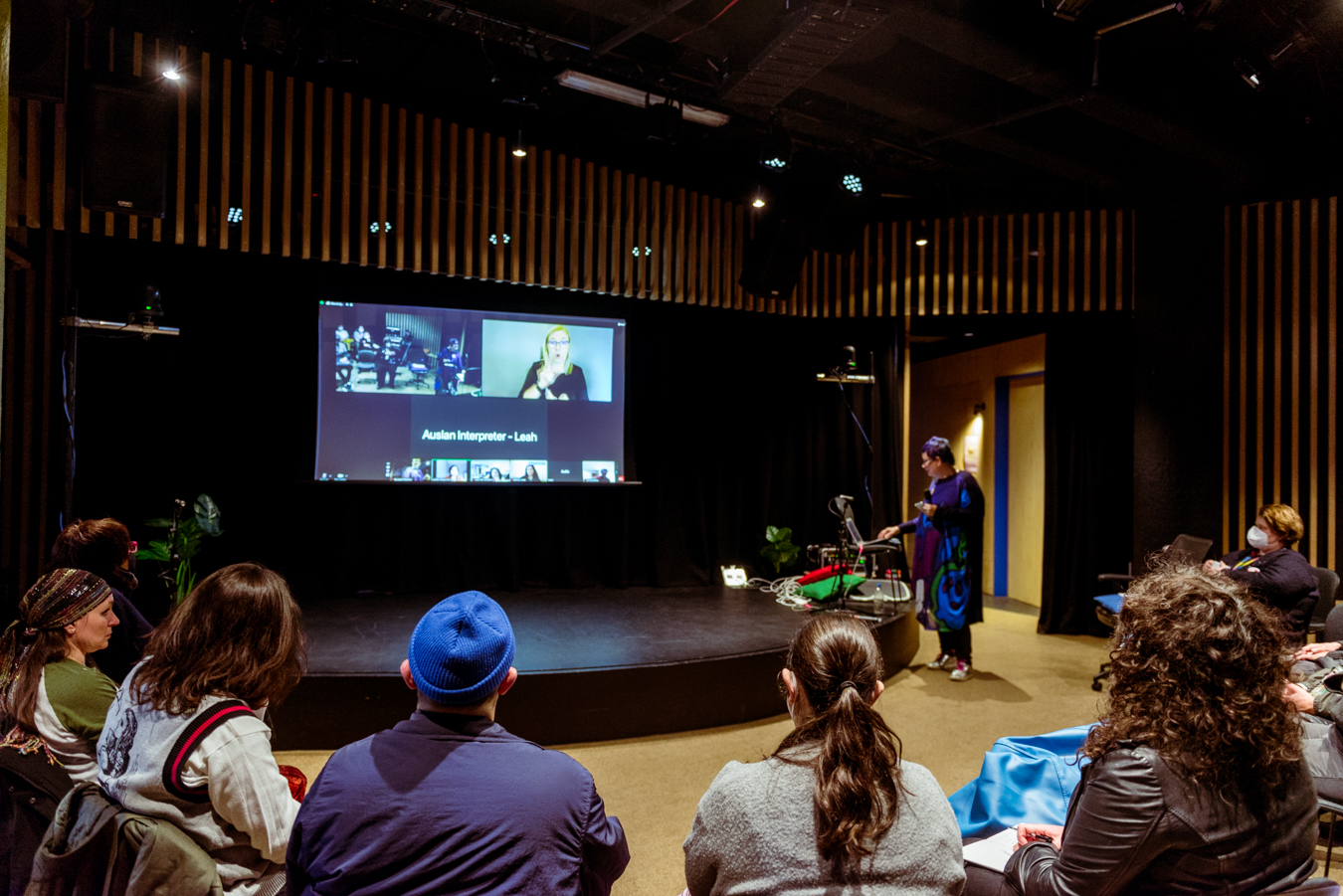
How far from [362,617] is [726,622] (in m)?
2.38

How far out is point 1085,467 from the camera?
21.6 feet

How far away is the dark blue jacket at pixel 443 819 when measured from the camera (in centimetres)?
116

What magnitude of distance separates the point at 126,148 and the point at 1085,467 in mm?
7181

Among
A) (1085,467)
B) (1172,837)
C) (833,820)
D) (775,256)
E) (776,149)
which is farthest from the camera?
(1085,467)

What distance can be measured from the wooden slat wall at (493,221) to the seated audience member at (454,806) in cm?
446

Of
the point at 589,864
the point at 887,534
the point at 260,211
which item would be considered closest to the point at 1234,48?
the point at 887,534

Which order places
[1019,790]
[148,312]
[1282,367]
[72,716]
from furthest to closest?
[1282,367] < [148,312] < [1019,790] < [72,716]

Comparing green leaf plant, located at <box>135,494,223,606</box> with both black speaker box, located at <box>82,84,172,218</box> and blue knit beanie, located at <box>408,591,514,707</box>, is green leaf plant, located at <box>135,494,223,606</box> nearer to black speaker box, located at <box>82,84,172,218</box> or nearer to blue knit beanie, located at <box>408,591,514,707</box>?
black speaker box, located at <box>82,84,172,218</box>

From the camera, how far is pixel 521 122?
5.59 meters

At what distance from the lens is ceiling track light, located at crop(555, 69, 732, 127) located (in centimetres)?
457

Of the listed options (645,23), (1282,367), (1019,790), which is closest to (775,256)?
(645,23)

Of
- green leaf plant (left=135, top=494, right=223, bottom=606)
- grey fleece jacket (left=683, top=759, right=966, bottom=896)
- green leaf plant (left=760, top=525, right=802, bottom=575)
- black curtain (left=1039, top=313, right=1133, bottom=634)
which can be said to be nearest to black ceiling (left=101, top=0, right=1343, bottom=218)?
black curtain (left=1039, top=313, right=1133, bottom=634)

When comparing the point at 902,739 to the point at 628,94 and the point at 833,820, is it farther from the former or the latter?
A: the point at 628,94

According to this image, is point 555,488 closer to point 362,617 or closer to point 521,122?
point 362,617
